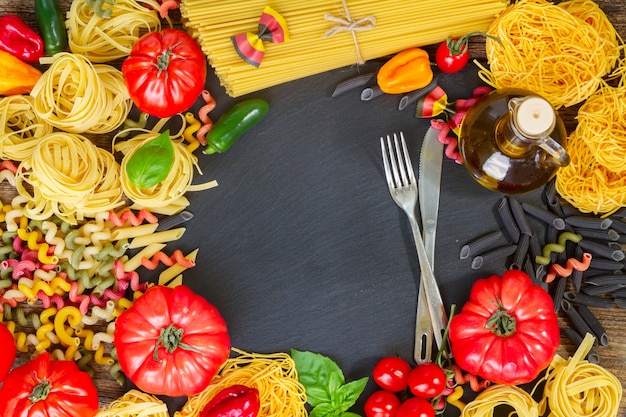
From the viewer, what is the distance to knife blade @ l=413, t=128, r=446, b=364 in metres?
2.05

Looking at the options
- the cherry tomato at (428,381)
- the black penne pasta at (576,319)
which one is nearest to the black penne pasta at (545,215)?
the black penne pasta at (576,319)

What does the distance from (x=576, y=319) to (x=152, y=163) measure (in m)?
1.39

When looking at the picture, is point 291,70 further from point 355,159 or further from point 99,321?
point 99,321

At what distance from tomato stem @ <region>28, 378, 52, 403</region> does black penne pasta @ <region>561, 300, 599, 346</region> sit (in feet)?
5.22

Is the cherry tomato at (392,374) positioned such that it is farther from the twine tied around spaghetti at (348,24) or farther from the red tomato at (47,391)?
the twine tied around spaghetti at (348,24)

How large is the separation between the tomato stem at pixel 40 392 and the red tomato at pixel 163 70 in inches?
33.8

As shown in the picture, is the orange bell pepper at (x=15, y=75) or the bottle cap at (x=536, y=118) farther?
the orange bell pepper at (x=15, y=75)

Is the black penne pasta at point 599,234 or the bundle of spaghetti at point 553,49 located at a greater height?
the bundle of spaghetti at point 553,49

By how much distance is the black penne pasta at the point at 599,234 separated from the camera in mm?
2008

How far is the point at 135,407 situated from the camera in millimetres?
1962

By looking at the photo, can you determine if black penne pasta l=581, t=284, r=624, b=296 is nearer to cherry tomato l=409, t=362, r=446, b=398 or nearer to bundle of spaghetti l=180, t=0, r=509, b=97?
cherry tomato l=409, t=362, r=446, b=398

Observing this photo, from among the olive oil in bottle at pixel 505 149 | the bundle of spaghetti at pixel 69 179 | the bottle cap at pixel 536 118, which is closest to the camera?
the bottle cap at pixel 536 118

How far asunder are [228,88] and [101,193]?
51 centimetres

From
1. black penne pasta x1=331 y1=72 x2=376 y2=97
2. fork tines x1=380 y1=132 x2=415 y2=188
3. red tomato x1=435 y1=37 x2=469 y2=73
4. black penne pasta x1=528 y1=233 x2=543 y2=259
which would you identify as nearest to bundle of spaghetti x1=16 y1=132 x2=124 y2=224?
black penne pasta x1=331 y1=72 x2=376 y2=97
